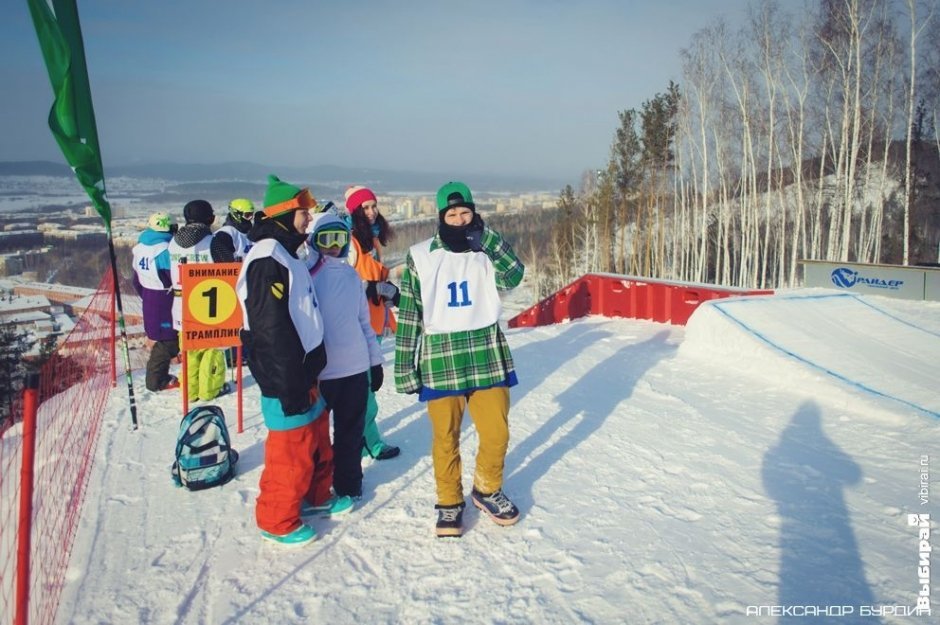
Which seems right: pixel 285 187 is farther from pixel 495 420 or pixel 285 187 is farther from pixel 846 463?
pixel 846 463

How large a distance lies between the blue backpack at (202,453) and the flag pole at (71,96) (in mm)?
1606

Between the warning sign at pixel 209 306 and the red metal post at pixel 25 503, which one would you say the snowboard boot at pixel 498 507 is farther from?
the warning sign at pixel 209 306

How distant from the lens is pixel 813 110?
2473 centimetres

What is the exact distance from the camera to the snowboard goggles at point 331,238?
3471mm

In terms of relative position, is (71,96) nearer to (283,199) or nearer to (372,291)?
(283,199)

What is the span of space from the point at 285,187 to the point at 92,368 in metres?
5.21

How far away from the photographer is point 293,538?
3.27m

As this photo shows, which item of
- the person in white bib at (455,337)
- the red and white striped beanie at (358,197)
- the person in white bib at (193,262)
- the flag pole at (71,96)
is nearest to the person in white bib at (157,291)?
the person in white bib at (193,262)

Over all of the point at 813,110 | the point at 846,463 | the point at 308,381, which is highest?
the point at 813,110

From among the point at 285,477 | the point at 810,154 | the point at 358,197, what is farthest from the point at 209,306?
the point at 810,154

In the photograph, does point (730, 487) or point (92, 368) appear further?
point (92, 368)

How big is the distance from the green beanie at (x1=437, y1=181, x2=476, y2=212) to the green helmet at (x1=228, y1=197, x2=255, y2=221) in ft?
14.4

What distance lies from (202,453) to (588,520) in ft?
9.10

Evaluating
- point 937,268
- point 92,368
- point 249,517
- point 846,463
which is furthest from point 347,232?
point 937,268
